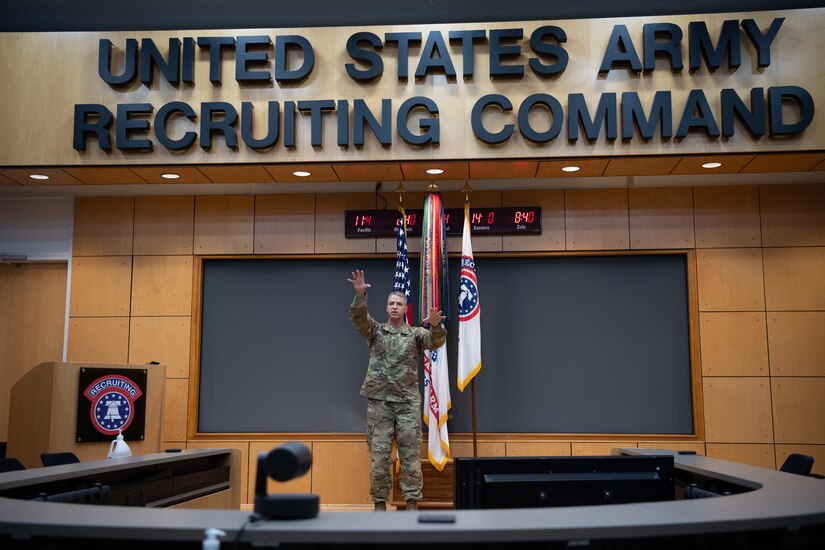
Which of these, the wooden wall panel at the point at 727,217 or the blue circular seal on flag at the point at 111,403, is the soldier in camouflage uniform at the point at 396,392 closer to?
the blue circular seal on flag at the point at 111,403

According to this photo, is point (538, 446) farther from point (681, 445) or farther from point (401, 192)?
point (401, 192)

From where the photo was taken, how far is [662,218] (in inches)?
273

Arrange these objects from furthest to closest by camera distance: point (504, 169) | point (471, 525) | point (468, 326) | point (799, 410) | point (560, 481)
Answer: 1. point (799, 410)
2. point (468, 326)
3. point (504, 169)
4. point (560, 481)
5. point (471, 525)

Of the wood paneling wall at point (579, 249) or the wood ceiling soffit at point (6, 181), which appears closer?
the wood ceiling soffit at point (6, 181)

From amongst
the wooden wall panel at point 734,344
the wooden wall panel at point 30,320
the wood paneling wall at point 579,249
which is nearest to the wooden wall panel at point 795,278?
the wood paneling wall at point 579,249

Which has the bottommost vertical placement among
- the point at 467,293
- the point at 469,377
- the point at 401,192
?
the point at 469,377

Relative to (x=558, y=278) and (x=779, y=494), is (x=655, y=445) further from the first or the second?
(x=779, y=494)

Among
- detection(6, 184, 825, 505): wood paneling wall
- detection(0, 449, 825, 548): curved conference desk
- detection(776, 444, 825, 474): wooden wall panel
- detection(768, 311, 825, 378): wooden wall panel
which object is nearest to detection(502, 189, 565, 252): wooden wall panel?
detection(6, 184, 825, 505): wood paneling wall

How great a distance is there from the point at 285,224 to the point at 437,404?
7.32 ft

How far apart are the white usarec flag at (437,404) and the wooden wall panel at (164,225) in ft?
8.50

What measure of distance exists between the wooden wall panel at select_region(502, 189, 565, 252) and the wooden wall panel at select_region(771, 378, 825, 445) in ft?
7.52

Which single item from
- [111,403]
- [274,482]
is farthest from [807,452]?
[111,403]

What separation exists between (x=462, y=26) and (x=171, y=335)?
3.81 m

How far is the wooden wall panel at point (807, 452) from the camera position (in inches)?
258
